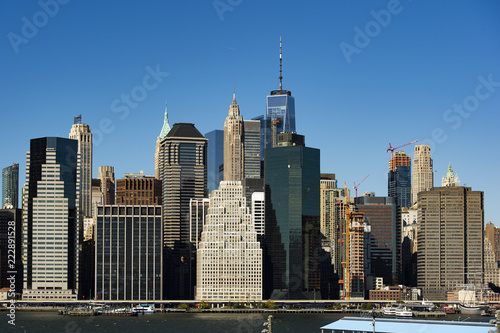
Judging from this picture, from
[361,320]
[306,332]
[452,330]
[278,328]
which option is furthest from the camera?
[278,328]

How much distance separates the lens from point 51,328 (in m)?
181

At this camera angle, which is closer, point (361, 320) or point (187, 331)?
point (361, 320)

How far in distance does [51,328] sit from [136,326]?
19.1 m

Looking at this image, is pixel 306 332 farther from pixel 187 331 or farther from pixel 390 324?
pixel 390 324

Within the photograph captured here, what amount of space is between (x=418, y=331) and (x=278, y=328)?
65762 mm

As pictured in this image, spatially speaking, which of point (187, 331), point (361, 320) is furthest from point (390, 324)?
point (187, 331)

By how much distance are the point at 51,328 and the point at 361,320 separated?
7840 cm

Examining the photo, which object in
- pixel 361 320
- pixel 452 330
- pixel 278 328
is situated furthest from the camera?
pixel 278 328

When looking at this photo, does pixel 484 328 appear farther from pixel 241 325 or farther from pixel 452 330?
pixel 241 325

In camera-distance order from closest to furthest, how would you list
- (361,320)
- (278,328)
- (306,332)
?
(361,320) < (306,332) < (278,328)

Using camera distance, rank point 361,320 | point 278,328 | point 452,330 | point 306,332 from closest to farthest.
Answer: point 452,330
point 361,320
point 306,332
point 278,328

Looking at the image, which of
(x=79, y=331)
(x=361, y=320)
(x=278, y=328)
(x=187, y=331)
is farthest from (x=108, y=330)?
(x=361, y=320)

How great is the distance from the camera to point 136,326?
192 meters

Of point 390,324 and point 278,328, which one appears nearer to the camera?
point 390,324
